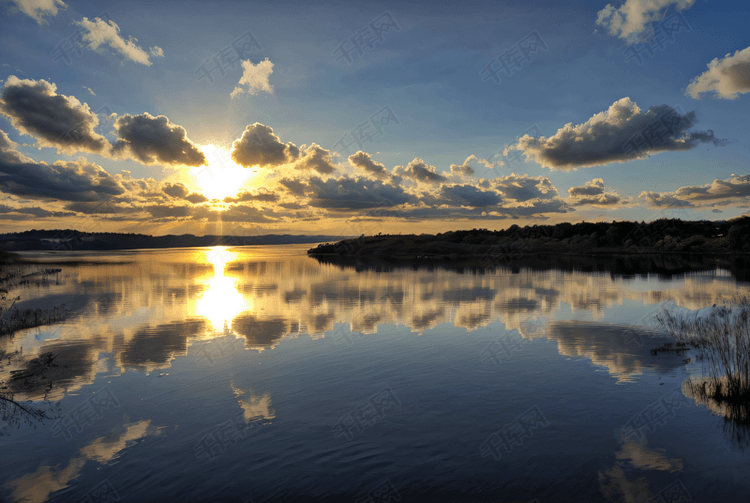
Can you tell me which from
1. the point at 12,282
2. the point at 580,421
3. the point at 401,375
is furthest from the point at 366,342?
the point at 12,282

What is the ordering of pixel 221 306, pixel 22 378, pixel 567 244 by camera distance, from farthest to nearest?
pixel 567 244
pixel 221 306
pixel 22 378

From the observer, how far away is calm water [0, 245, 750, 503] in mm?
8414

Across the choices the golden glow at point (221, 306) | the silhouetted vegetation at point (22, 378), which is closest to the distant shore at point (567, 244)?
the golden glow at point (221, 306)

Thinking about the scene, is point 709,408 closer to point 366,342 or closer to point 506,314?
point 366,342

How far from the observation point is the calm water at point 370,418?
841cm

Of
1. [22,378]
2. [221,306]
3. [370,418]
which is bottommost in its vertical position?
[221,306]

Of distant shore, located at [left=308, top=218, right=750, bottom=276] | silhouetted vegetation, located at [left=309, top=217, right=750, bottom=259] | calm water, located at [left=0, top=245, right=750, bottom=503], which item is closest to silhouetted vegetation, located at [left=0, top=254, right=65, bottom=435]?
calm water, located at [left=0, top=245, right=750, bottom=503]

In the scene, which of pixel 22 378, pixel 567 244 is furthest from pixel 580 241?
pixel 22 378

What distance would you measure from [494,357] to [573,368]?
2934 mm

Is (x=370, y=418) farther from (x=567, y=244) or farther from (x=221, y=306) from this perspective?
(x=567, y=244)

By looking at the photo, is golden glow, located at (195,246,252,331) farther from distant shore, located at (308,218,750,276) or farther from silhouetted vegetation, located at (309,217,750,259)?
silhouetted vegetation, located at (309,217,750,259)

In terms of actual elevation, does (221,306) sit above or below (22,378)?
below

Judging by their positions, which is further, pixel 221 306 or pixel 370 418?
pixel 221 306

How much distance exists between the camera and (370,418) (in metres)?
11.4
